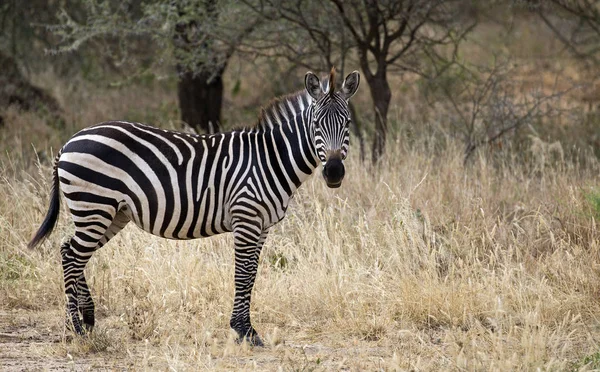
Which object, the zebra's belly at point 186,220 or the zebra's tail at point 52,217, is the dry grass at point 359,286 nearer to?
the zebra's belly at point 186,220

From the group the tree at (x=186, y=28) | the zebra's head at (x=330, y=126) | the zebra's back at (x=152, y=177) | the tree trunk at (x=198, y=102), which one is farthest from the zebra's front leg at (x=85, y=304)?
the tree trunk at (x=198, y=102)

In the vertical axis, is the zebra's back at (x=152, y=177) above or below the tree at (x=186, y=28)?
below

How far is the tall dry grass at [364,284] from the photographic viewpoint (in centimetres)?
540

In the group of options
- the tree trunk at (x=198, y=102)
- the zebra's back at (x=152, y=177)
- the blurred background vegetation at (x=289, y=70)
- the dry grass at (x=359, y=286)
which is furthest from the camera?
the tree trunk at (x=198, y=102)

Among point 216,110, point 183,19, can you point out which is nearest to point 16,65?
point 216,110

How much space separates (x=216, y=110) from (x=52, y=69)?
6.20 meters

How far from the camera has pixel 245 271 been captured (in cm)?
574

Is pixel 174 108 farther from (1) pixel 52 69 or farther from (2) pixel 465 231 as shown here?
(2) pixel 465 231

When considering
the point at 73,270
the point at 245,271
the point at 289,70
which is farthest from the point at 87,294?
the point at 289,70

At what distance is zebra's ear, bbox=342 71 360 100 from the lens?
5.79 metres

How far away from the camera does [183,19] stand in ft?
34.0

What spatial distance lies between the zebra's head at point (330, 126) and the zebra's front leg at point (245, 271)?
71cm

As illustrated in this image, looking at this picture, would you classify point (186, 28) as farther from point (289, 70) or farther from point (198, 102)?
point (198, 102)

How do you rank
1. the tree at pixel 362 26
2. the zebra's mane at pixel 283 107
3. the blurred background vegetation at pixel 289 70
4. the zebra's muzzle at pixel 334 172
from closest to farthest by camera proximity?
the zebra's muzzle at pixel 334 172 → the zebra's mane at pixel 283 107 → the tree at pixel 362 26 → the blurred background vegetation at pixel 289 70
